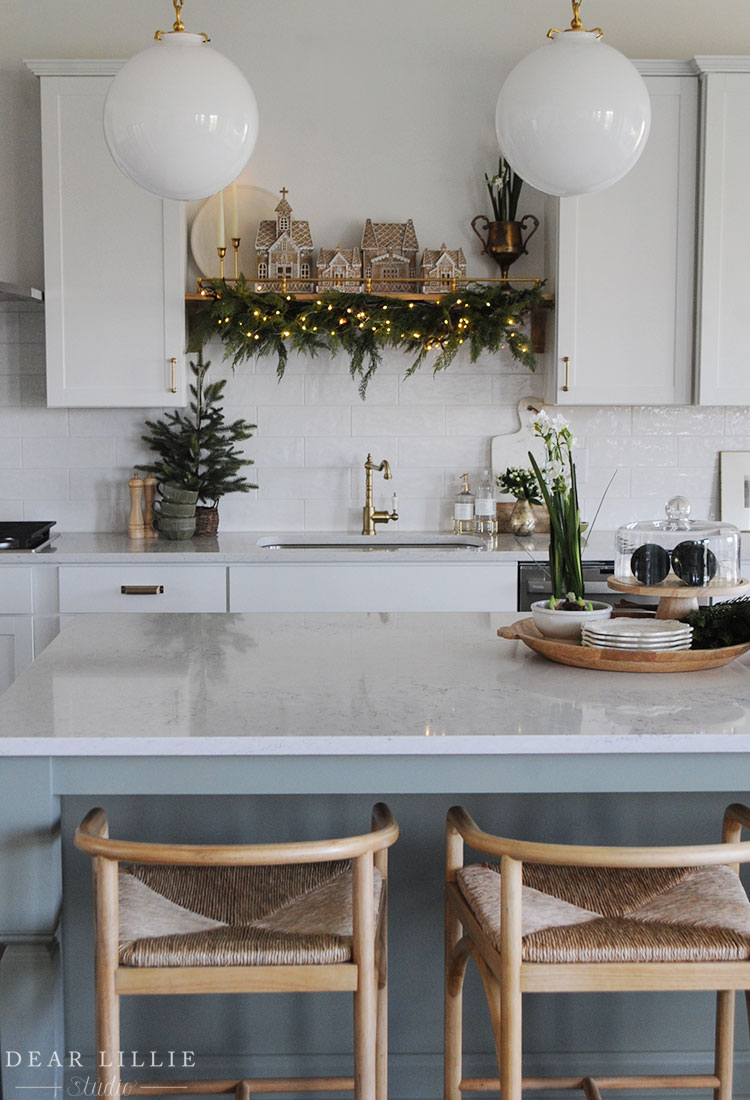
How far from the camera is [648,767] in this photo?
1.89 meters

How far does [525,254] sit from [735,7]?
128 cm

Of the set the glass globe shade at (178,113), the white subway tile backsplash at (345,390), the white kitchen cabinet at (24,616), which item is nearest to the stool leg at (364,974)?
the glass globe shade at (178,113)

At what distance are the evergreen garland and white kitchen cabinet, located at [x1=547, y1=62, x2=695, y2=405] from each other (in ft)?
4.29

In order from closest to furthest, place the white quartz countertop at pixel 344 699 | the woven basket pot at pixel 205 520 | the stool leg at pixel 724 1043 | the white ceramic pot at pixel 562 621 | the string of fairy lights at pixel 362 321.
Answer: the white quartz countertop at pixel 344 699 → the stool leg at pixel 724 1043 → the white ceramic pot at pixel 562 621 → the string of fairy lights at pixel 362 321 → the woven basket pot at pixel 205 520

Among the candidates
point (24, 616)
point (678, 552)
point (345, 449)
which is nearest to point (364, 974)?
point (678, 552)

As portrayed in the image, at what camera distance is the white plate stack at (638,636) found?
2.29 m

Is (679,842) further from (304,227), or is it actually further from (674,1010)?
(304,227)

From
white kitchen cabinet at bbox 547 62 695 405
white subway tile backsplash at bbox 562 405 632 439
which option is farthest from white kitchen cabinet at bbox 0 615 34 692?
white subway tile backsplash at bbox 562 405 632 439

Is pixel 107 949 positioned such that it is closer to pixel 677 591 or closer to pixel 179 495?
pixel 677 591

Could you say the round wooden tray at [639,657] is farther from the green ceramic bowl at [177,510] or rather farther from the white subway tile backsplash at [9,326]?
the white subway tile backsplash at [9,326]

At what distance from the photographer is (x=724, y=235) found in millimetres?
4109

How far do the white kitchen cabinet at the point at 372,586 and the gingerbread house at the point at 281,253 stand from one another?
111 cm

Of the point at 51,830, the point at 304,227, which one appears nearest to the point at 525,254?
the point at 304,227

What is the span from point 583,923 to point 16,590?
2.74 metres
